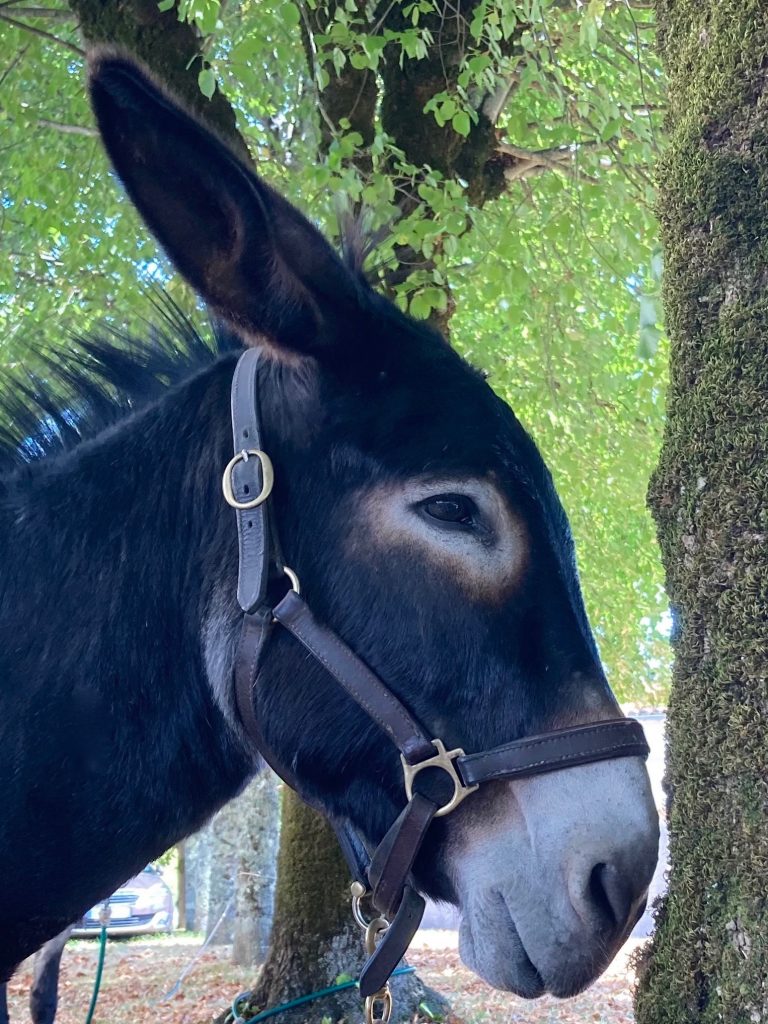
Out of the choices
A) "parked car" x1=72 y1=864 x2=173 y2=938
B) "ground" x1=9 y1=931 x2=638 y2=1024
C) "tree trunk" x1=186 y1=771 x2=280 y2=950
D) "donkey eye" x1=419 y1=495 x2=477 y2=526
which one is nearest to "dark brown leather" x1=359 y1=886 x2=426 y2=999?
"donkey eye" x1=419 y1=495 x2=477 y2=526

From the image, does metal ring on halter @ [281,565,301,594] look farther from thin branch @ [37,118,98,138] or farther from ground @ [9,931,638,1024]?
thin branch @ [37,118,98,138]

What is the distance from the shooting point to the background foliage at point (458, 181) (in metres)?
5.14

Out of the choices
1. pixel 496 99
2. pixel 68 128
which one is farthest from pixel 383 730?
pixel 68 128

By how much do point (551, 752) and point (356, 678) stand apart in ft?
1.32

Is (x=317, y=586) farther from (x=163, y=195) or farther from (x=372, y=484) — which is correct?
(x=163, y=195)

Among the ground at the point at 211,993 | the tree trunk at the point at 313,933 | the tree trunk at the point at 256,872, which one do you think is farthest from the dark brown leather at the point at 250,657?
the tree trunk at the point at 256,872

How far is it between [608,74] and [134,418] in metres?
6.46

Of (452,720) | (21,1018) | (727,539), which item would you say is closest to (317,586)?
(452,720)

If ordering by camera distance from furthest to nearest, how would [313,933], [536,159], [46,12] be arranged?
[536,159], [46,12], [313,933]

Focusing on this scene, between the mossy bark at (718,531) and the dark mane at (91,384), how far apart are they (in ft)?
3.54

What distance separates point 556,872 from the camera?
1.81 metres

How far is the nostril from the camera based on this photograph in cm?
178

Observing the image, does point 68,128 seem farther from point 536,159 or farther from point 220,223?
point 220,223

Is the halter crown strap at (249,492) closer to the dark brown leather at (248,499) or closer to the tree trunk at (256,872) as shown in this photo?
the dark brown leather at (248,499)
